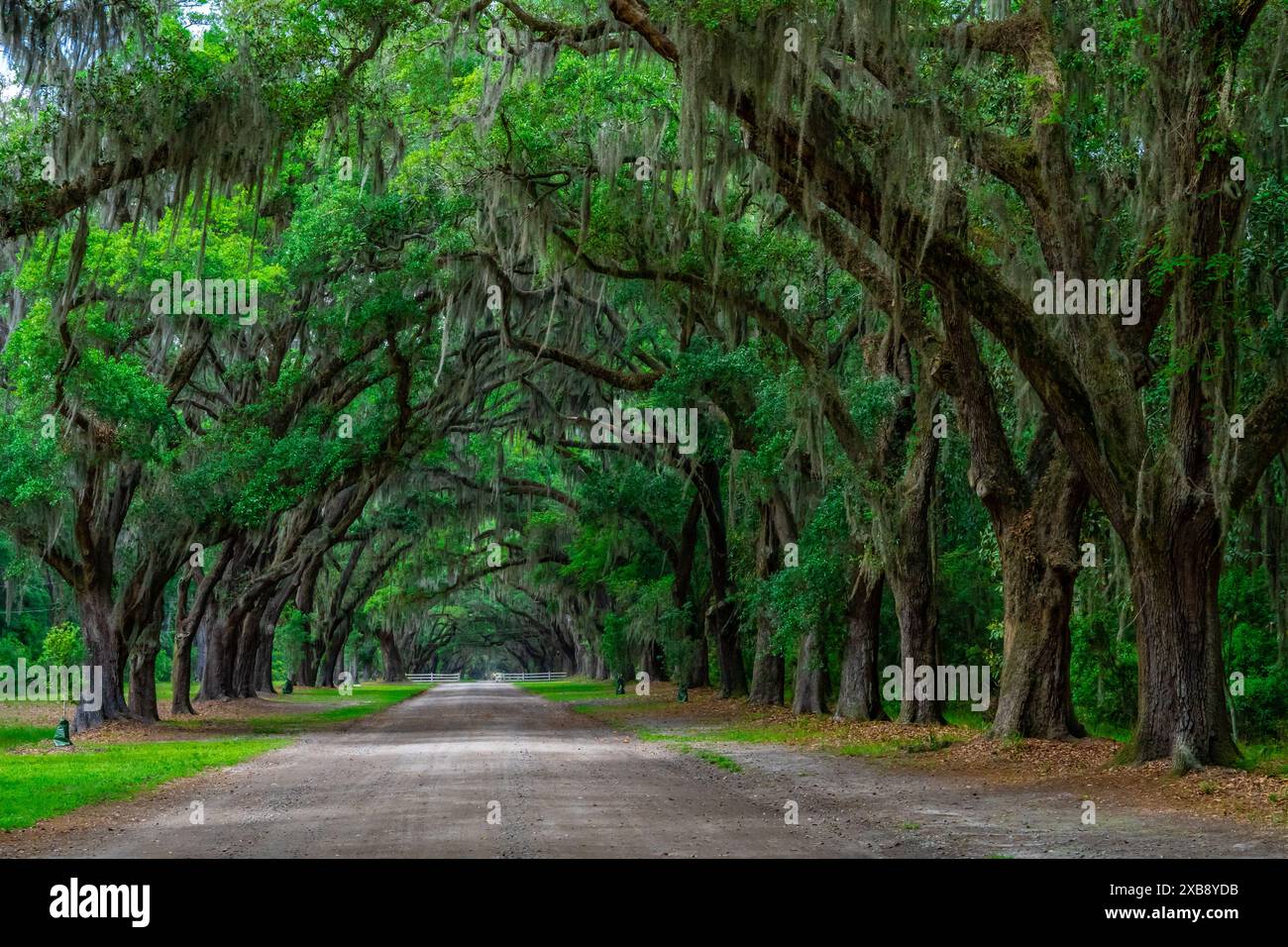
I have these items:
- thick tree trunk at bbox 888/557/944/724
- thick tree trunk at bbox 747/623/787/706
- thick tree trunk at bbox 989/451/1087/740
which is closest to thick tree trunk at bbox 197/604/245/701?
thick tree trunk at bbox 747/623/787/706

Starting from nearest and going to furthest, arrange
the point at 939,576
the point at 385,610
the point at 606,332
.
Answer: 1. the point at 939,576
2. the point at 606,332
3. the point at 385,610

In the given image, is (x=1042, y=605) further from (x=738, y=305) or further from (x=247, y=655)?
(x=247, y=655)

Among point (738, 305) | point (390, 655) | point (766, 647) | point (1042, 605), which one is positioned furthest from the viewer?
point (390, 655)

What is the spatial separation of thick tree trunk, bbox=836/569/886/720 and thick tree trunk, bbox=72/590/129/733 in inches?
502

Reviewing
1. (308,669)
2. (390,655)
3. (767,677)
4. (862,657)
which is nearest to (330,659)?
(308,669)

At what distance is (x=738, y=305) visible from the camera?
65.9 feet

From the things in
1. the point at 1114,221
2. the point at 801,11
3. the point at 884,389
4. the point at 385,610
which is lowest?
the point at 385,610

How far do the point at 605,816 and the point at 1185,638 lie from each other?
6205mm

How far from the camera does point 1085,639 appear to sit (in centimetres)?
2331

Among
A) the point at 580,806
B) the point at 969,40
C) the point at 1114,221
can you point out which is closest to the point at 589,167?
the point at 969,40

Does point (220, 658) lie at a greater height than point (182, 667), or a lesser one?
lesser

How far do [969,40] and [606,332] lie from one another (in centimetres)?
1414

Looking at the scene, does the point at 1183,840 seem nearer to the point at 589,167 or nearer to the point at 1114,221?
the point at 1114,221

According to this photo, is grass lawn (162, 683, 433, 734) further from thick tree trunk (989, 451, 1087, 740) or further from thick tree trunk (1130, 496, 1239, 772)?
thick tree trunk (1130, 496, 1239, 772)
